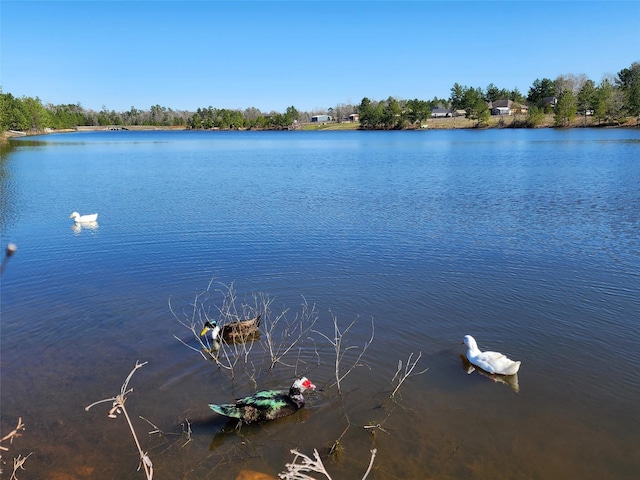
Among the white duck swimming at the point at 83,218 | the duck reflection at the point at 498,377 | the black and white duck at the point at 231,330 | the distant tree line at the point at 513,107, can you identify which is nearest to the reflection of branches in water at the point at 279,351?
the black and white duck at the point at 231,330

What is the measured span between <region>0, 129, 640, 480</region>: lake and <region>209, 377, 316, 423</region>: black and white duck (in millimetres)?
176

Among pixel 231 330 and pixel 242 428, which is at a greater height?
pixel 231 330

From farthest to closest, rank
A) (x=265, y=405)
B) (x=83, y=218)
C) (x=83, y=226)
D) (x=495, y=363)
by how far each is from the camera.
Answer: (x=83, y=218) < (x=83, y=226) < (x=495, y=363) < (x=265, y=405)

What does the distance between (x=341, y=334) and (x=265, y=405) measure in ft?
11.3

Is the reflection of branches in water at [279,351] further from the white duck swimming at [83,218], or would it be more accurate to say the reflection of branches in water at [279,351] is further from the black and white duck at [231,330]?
the white duck swimming at [83,218]

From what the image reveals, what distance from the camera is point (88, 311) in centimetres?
1299

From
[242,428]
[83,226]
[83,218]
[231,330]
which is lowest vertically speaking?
[242,428]

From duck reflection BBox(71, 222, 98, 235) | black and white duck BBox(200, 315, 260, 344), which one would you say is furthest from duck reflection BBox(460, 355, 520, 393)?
duck reflection BBox(71, 222, 98, 235)

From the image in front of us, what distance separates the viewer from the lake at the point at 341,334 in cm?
763

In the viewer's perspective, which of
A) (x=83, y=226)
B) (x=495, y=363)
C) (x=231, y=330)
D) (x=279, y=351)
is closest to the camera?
(x=495, y=363)

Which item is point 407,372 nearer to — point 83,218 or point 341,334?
point 341,334

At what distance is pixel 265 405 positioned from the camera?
8.22 meters

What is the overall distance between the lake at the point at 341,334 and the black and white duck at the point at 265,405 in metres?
0.18

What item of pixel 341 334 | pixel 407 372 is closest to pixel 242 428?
pixel 407 372
